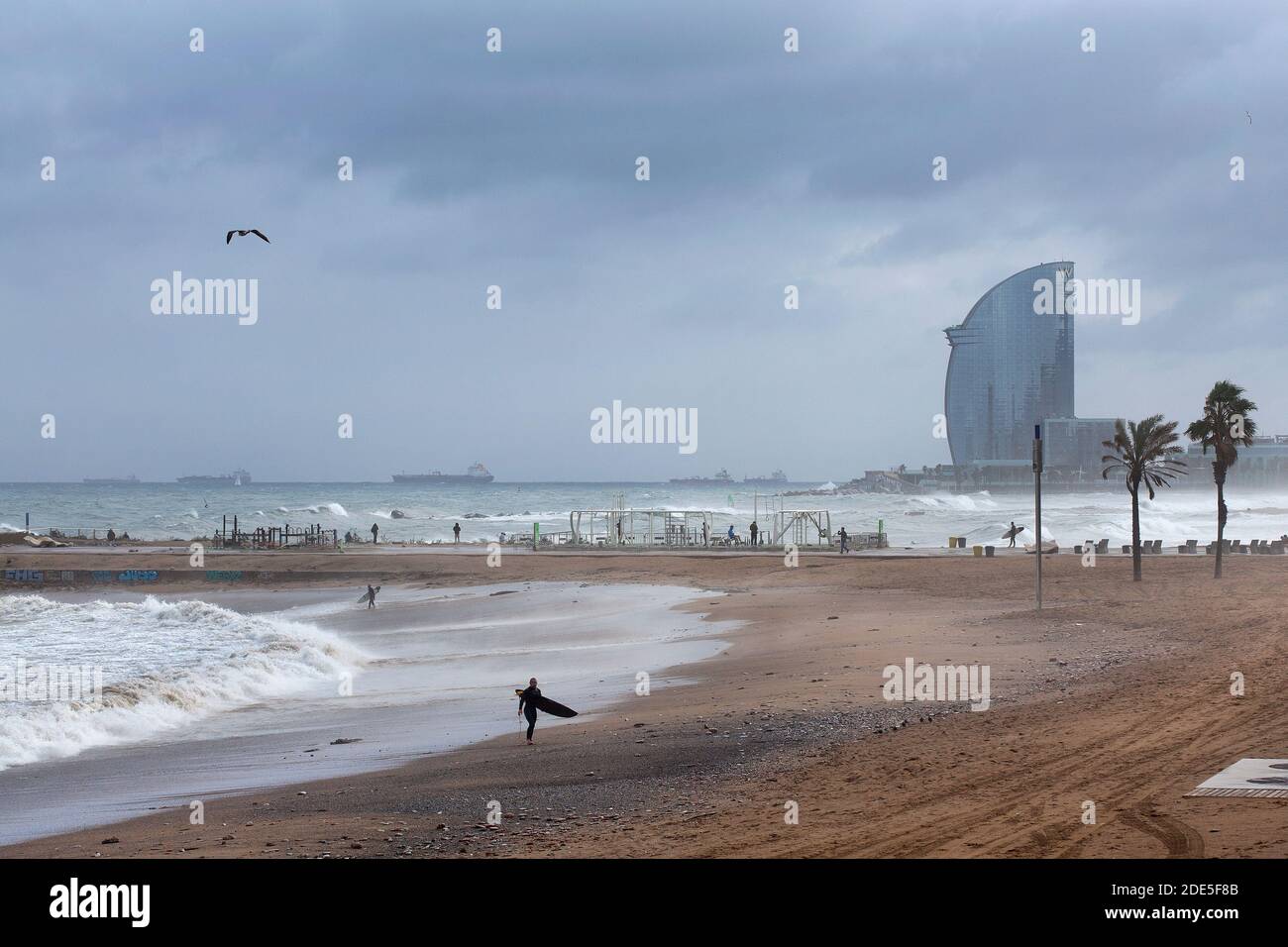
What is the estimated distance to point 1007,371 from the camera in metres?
193

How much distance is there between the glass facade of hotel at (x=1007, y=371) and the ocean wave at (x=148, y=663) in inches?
6966

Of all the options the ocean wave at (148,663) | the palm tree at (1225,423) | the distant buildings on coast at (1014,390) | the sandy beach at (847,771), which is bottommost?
the ocean wave at (148,663)

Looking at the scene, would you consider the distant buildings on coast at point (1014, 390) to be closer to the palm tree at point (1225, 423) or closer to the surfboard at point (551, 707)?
the palm tree at point (1225, 423)

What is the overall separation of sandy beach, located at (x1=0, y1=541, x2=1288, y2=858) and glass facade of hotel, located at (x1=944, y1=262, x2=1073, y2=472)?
179 meters

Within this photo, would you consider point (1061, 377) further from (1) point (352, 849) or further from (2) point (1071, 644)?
(1) point (352, 849)

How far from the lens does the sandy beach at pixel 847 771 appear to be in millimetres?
7434

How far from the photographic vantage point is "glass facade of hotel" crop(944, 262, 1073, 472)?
19188 cm

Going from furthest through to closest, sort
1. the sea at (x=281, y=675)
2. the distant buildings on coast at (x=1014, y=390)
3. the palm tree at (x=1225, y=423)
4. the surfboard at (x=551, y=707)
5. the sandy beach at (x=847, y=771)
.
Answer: the distant buildings on coast at (x=1014, y=390)
the palm tree at (x=1225, y=423)
the surfboard at (x=551, y=707)
the sea at (x=281, y=675)
the sandy beach at (x=847, y=771)

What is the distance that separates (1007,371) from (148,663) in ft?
623

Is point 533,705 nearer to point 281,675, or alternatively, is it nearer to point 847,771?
point 847,771

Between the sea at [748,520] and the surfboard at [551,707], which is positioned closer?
the surfboard at [551,707]

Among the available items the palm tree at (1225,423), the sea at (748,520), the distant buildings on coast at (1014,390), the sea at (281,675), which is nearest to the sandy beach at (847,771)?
the sea at (281,675)

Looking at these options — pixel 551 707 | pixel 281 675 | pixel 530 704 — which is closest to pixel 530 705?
pixel 530 704

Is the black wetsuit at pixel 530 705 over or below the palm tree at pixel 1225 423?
below
